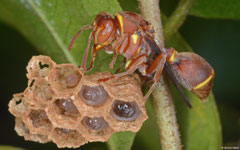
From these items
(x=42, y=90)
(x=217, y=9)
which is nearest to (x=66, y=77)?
(x=42, y=90)

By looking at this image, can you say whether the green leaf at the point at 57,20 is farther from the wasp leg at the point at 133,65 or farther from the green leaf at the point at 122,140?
the green leaf at the point at 122,140

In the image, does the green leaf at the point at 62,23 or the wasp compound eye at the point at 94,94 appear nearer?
the wasp compound eye at the point at 94,94

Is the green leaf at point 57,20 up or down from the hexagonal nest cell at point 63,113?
up

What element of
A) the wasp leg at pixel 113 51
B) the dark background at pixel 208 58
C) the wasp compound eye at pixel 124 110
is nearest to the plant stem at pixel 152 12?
the wasp leg at pixel 113 51

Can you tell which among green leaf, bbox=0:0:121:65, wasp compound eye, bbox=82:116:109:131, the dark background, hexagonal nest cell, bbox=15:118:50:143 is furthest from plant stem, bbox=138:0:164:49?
the dark background

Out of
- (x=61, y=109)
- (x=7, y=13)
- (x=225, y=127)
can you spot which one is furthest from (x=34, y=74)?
(x=225, y=127)

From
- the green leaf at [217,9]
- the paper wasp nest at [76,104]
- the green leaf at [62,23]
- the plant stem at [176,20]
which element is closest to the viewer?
the paper wasp nest at [76,104]
